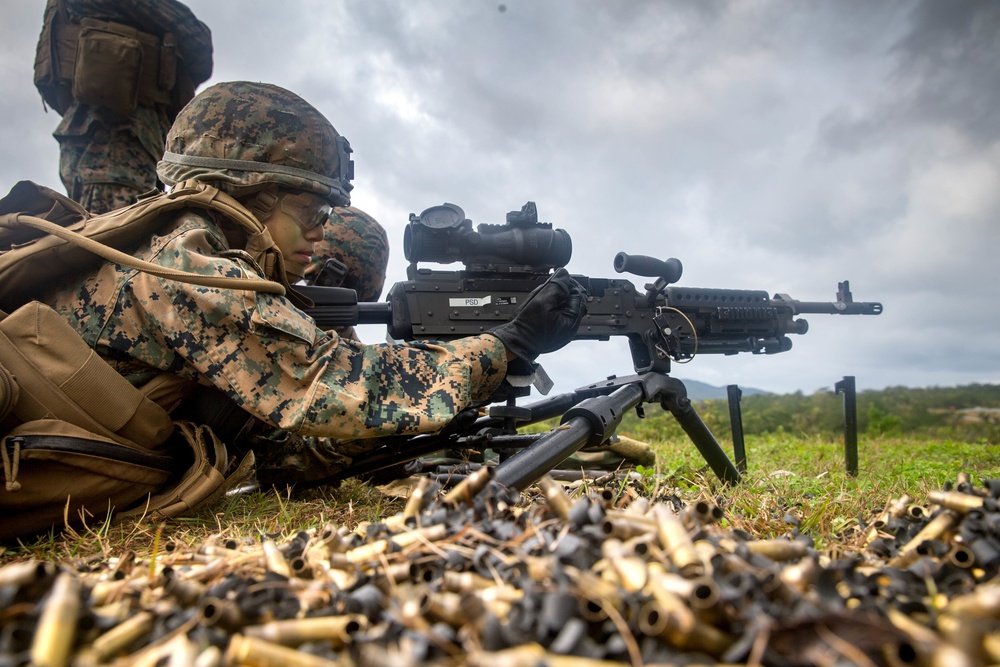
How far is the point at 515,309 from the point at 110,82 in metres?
3.52

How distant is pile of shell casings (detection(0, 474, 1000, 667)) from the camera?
34.0 inches

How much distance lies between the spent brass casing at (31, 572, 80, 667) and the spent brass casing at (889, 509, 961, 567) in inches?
61.3

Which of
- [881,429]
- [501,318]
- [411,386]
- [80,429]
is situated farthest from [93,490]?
[881,429]

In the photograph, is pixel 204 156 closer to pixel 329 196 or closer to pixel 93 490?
pixel 329 196

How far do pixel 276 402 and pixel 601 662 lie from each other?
1787 mm

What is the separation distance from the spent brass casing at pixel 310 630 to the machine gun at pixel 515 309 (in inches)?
82.1

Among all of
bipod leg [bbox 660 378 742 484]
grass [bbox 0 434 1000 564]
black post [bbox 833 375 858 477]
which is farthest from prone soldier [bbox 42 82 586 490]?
black post [bbox 833 375 858 477]

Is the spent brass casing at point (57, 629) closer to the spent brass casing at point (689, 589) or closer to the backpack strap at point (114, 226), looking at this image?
the spent brass casing at point (689, 589)

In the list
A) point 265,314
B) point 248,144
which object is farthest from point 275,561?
point 248,144

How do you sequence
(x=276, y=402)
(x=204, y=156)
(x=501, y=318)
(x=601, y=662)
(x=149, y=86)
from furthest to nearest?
(x=149, y=86) → (x=501, y=318) → (x=204, y=156) → (x=276, y=402) → (x=601, y=662)

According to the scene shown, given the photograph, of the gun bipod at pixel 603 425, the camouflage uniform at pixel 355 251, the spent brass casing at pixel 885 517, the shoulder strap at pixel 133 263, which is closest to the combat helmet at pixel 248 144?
the shoulder strap at pixel 133 263

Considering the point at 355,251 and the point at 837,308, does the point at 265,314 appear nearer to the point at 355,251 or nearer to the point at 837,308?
the point at 355,251

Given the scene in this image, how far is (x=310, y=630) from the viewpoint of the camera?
1.00m

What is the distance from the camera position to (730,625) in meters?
0.92
